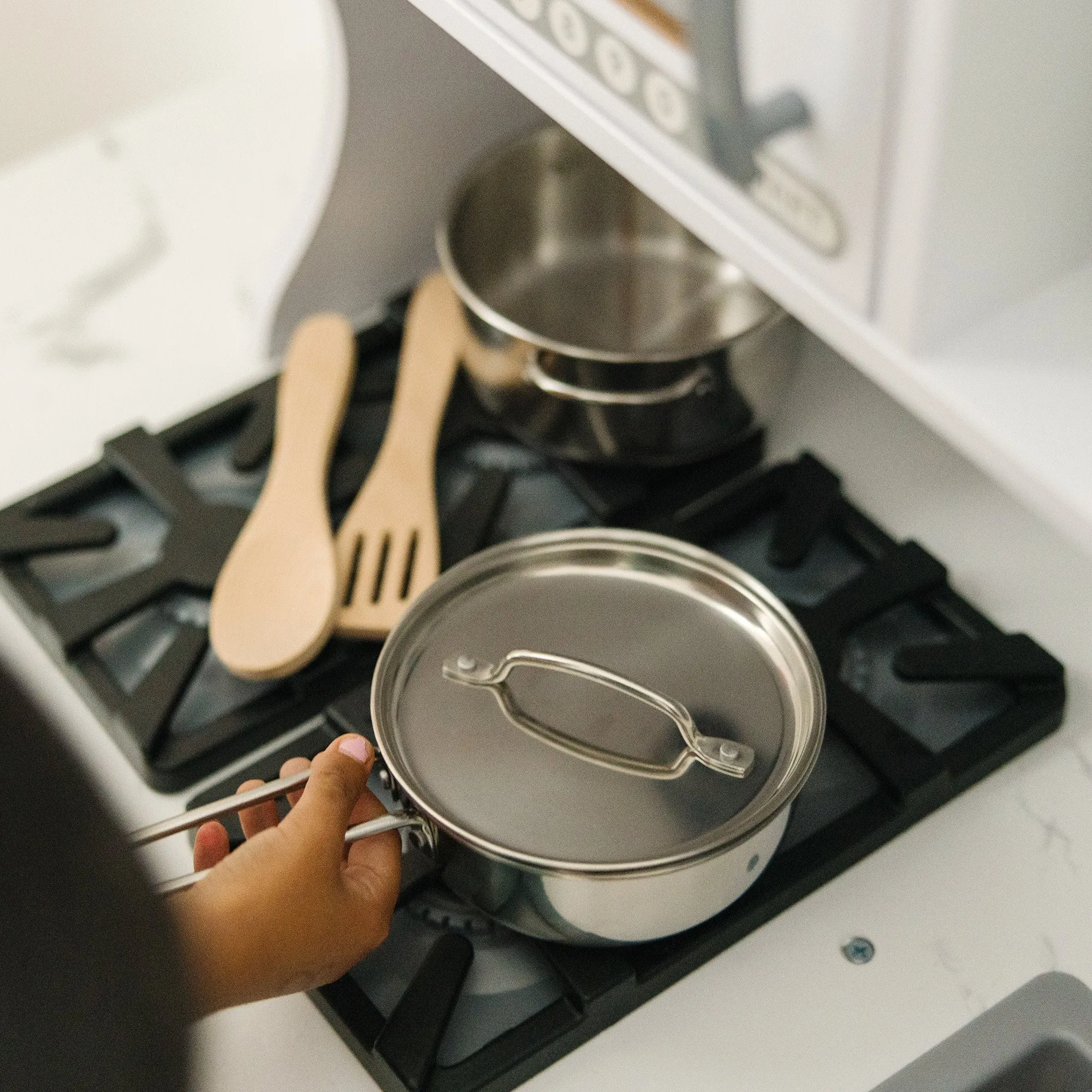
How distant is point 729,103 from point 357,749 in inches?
13.7

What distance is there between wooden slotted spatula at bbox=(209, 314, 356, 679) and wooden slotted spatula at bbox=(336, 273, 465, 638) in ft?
0.06

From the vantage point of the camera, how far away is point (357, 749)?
70 cm

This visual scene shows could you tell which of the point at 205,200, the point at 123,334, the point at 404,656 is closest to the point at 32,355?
the point at 123,334

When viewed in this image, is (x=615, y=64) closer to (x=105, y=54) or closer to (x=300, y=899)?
(x=300, y=899)

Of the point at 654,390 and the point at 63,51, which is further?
the point at 63,51

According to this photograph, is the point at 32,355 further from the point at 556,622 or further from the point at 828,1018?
the point at 828,1018

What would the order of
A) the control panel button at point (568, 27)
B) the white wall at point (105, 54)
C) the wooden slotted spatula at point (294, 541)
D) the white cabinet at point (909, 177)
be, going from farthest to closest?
the white wall at point (105, 54) → the wooden slotted spatula at point (294, 541) → the control panel button at point (568, 27) → the white cabinet at point (909, 177)

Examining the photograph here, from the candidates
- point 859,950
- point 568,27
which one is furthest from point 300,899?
point 568,27

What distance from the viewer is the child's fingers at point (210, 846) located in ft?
2.34

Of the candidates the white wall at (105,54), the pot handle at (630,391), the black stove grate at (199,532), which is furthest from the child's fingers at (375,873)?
the white wall at (105,54)

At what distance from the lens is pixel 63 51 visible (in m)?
1.74

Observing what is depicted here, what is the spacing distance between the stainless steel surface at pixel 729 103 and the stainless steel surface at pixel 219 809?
34cm

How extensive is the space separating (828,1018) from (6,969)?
464 millimetres

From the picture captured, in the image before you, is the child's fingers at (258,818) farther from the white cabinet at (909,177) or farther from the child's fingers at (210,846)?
the white cabinet at (909,177)
